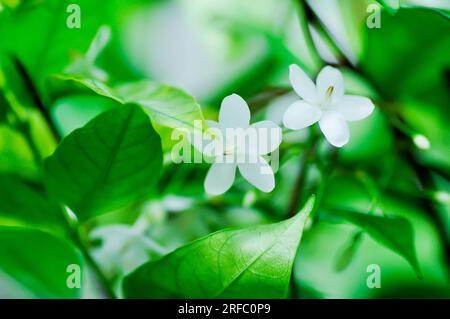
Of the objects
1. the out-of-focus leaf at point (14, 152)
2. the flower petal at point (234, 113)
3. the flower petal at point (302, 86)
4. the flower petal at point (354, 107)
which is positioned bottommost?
the flower petal at point (234, 113)

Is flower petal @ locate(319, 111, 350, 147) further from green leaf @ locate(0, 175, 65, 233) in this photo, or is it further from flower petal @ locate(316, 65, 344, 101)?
green leaf @ locate(0, 175, 65, 233)

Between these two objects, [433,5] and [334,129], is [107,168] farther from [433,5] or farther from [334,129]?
[433,5]

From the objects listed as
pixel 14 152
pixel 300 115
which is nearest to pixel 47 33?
pixel 14 152

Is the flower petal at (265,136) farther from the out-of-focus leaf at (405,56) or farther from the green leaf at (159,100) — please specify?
the out-of-focus leaf at (405,56)

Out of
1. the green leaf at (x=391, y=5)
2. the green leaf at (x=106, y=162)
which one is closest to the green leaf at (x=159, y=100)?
the green leaf at (x=106, y=162)

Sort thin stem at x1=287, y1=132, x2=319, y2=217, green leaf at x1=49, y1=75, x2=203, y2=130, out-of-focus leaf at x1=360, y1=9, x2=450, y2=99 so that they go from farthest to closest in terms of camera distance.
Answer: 1. out-of-focus leaf at x1=360, y1=9, x2=450, y2=99
2. thin stem at x1=287, y1=132, x2=319, y2=217
3. green leaf at x1=49, y1=75, x2=203, y2=130

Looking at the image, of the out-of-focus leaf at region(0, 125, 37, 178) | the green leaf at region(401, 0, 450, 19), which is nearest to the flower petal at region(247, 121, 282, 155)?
Answer: the green leaf at region(401, 0, 450, 19)

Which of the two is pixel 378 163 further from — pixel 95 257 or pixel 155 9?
pixel 155 9

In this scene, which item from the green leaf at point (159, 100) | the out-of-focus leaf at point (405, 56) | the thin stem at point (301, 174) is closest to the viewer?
the green leaf at point (159, 100)
